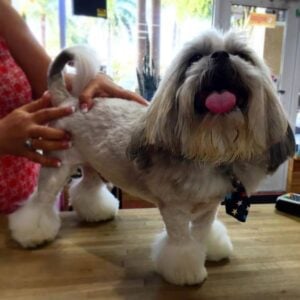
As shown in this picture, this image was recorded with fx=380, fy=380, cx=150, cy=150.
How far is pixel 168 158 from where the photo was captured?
0.63m

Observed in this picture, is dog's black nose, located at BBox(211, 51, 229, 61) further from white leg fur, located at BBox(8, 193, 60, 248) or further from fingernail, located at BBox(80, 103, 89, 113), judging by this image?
white leg fur, located at BBox(8, 193, 60, 248)

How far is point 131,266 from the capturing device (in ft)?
2.41

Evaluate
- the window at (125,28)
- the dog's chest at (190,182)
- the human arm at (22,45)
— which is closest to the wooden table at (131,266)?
the dog's chest at (190,182)

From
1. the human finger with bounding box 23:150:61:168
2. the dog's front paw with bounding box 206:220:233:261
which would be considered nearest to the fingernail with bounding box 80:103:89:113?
the human finger with bounding box 23:150:61:168

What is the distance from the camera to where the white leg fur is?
2.66 feet

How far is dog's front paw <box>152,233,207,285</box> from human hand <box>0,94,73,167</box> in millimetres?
296

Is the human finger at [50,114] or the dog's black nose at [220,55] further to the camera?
the human finger at [50,114]

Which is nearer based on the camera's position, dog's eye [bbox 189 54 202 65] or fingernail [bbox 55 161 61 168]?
dog's eye [bbox 189 54 202 65]

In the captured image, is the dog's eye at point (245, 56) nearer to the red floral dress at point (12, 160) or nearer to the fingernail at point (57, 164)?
the fingernail at point (57, 164)

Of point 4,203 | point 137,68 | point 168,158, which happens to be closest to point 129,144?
point 168,158

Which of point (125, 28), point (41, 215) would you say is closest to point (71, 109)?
point (41, 215)

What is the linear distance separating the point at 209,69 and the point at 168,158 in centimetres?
17

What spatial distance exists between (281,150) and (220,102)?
0.56ft

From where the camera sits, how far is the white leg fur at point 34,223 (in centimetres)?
81
